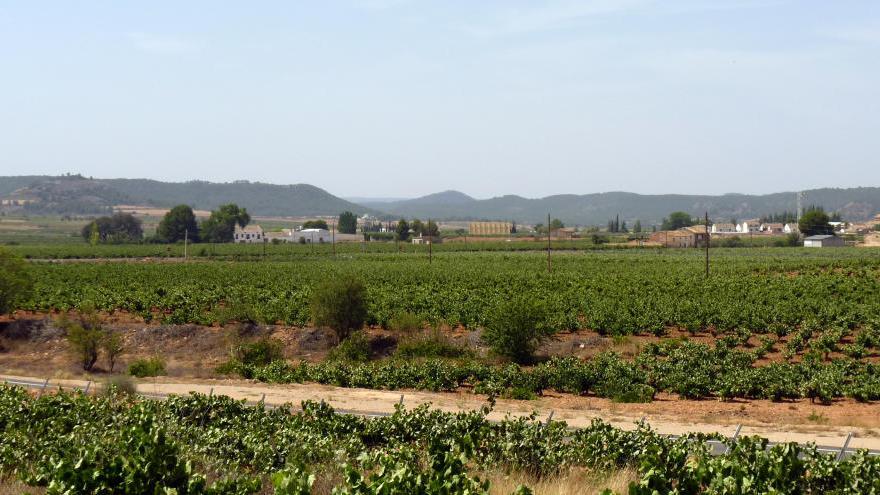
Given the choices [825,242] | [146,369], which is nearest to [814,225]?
[825,242]

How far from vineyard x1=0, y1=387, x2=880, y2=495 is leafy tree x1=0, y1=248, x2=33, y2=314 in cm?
3290

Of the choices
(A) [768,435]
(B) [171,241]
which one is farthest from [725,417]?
(B) [171,241]

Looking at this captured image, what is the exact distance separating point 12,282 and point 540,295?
31148 millimetres

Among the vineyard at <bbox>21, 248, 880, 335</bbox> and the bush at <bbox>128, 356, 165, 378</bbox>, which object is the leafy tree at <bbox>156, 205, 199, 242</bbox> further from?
the bush at <bbox>128, 356, 165, 378</bbox>

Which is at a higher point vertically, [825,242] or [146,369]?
[825,242]

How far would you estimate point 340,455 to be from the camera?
52.6ft

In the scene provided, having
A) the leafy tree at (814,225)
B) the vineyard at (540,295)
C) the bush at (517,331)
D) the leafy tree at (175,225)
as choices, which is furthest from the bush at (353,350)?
the leafy tree at (814,225)

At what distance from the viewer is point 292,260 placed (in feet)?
363

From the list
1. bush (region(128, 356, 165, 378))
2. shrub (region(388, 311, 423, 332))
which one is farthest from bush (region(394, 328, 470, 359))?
bush (region(128, 356, 165, 378))

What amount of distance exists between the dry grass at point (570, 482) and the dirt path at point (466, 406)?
662 centimetres

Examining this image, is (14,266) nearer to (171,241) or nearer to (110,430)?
(110,430)

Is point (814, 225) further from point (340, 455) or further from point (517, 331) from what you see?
point (340, 455)

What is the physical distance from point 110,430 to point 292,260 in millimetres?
93082

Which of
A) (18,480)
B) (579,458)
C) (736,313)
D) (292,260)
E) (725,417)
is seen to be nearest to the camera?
(18,480)
